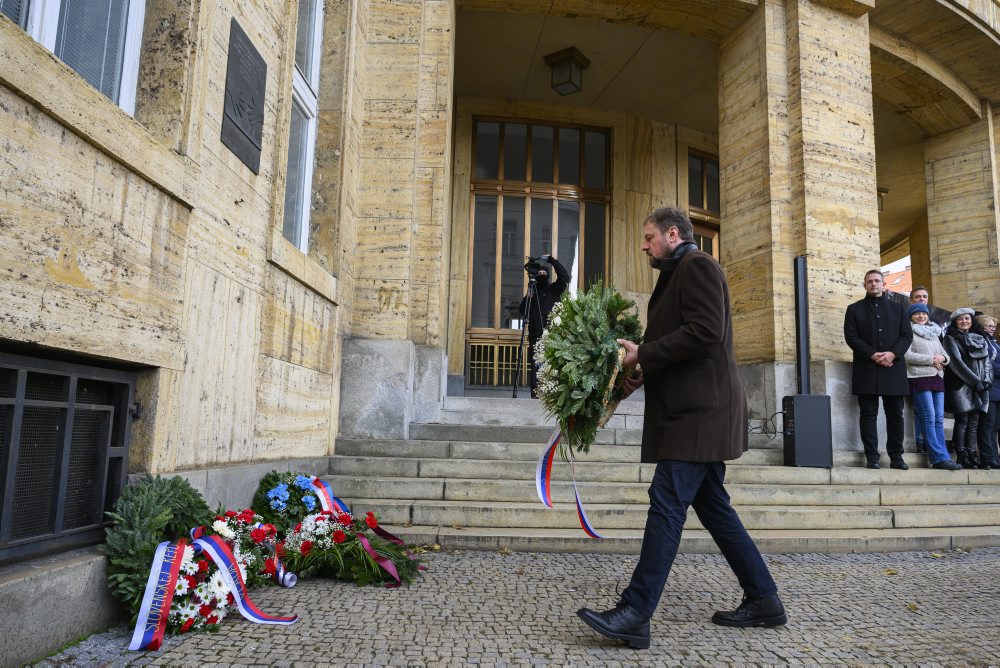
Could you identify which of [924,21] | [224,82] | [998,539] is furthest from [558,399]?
[924,21]

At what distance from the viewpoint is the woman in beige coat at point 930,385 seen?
709cm

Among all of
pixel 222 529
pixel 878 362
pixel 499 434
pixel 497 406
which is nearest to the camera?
pixel 222 529

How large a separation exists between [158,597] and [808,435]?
5.67 meters

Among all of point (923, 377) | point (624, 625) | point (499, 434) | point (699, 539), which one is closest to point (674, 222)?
point (624, 625)

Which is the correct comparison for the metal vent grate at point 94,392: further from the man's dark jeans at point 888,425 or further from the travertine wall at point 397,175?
the man's dark jeans at point 888,425

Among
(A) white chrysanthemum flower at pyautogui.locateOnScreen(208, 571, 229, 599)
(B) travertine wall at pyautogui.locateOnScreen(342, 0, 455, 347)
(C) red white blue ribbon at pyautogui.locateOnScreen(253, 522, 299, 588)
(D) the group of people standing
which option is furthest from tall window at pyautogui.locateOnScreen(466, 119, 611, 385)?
(A) white chrysanthemum flower at pyautogui.locateOnScreen(208, 571, 229, 599)

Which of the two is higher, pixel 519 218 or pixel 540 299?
pixel 519 218

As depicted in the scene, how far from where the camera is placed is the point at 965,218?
11430mm

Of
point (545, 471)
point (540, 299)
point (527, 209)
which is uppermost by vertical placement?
point (527, 209)

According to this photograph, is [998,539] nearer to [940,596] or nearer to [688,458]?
[940,596]

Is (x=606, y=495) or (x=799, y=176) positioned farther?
(x=799, y=176)

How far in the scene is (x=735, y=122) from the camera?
885 cm

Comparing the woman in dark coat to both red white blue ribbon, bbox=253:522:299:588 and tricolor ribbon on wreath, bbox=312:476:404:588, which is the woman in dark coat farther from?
red white blue ribbon, bbox=253:522:299:588

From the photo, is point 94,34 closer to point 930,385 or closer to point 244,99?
point 244,99
